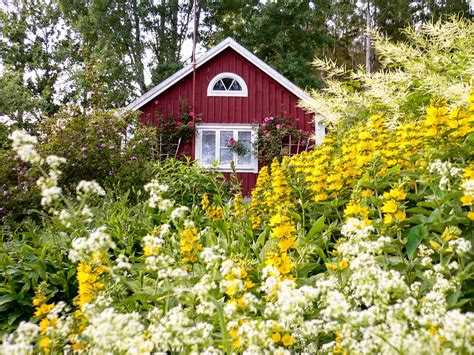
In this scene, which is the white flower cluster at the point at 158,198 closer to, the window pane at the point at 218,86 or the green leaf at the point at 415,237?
the green leaf at the point at 415,237

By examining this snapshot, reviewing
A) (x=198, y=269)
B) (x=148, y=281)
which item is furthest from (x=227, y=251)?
(x=148, y=281)

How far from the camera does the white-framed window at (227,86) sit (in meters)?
12.0

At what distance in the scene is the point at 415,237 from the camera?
7.52 feet

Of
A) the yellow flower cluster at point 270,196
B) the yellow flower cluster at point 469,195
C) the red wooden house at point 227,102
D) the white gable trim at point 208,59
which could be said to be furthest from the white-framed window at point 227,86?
the yellow flower cluster at point 469,195

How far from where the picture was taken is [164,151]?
12.1m

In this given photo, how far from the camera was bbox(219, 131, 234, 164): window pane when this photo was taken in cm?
1209

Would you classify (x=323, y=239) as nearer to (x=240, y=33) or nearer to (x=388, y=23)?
(x=240, y=33)

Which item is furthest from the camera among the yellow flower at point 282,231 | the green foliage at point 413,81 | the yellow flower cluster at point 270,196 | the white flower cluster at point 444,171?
the green foliage at point 413,81

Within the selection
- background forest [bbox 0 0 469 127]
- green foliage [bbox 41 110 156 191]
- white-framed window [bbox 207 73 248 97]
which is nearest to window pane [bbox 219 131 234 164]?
white-framed window [bbox 207 73 248 97]

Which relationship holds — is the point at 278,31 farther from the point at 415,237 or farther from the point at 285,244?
the point at 285,244

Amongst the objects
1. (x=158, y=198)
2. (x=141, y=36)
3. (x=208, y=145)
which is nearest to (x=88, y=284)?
(x=158, y=198)

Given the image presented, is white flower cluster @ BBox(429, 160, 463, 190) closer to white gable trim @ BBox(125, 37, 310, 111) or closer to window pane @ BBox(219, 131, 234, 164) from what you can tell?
white gable trim @ BBox(125, 37, 310, 111)

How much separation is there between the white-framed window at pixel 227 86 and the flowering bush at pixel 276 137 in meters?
0.92

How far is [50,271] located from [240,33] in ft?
60.4
